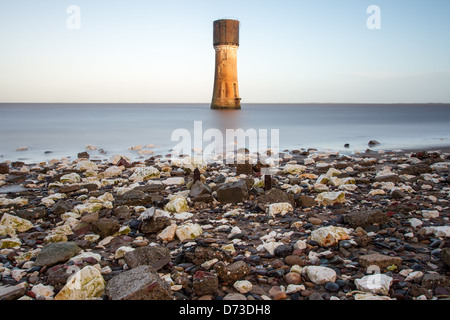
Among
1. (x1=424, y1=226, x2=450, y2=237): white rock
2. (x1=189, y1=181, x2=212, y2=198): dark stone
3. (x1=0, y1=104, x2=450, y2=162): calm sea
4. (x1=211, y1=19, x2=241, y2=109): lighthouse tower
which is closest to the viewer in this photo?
(x1=424, y1=226, x2=450, y2=237): white rock

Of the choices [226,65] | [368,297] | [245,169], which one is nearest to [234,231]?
[368,297]

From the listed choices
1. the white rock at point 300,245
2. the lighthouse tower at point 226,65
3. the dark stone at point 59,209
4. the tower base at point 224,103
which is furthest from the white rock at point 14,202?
the tower base at point 224,103

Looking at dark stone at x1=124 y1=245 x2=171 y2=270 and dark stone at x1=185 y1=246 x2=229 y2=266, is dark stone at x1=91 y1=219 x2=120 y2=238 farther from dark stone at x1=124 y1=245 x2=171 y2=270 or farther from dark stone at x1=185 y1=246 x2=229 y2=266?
dark stone at x1=185 y1=246 x2=229 y2=266

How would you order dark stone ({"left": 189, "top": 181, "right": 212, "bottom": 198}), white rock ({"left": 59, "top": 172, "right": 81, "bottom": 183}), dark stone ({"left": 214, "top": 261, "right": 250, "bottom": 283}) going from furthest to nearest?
white rock ({"left": 59, "top": 172, "right": 81, "bottom": 183}) → dark stone ({"left": 189, "top": 181, "right": 212, "bottom": 198}) → dark stone ({"left": 214, "top": 261, "right": 250, "bottom": 283})

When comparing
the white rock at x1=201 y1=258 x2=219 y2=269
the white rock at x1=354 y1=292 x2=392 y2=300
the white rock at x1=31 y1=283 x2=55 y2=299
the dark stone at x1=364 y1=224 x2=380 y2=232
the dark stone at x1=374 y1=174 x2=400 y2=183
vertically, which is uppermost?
the dark stone at x1=374 y1=174 x2=400 y2=183

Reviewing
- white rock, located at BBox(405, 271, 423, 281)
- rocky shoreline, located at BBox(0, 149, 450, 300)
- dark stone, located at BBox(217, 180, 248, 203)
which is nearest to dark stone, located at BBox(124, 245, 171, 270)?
rocky shoreline, located at BBox(0, 149, 450, 300)

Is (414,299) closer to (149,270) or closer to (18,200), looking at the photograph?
(149,270)

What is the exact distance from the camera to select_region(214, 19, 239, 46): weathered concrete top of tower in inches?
1056

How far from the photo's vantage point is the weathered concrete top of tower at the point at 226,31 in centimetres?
2683

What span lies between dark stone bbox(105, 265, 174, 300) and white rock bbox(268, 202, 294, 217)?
1.76m

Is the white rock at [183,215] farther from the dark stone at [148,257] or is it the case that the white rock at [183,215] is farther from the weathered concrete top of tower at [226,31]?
the weathered concrete top of tower at [226,31]

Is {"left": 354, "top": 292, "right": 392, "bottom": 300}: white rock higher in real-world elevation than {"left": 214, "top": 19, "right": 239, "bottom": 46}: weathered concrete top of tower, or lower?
lower

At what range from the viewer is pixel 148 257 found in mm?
2635

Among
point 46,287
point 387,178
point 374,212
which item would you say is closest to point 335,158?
point 387,178
